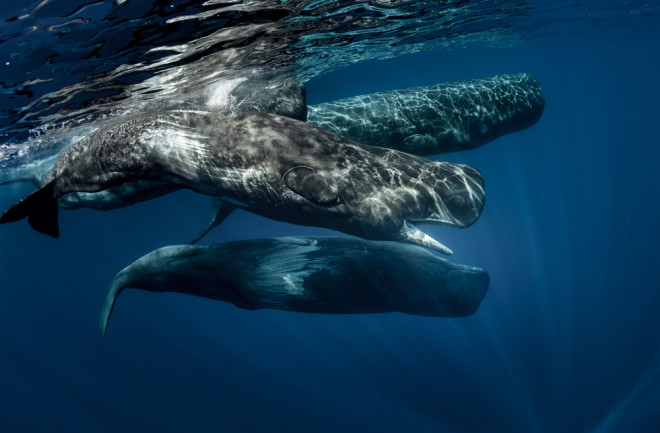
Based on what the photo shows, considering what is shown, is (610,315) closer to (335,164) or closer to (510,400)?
(510,400)

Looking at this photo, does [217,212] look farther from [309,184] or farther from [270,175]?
[309,184]

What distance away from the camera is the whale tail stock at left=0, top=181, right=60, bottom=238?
483 centimetres

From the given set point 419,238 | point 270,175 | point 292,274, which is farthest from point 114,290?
point 419,238

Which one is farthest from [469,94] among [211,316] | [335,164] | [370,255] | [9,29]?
[211,316]

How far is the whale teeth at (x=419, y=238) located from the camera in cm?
443

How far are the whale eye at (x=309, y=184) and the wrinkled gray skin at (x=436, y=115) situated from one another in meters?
4.67

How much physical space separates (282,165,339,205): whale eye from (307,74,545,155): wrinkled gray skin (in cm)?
467

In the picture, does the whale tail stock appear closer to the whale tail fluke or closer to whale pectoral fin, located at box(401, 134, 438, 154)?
the whale tail fluke

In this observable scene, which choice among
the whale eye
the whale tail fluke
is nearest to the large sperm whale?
the whale eye

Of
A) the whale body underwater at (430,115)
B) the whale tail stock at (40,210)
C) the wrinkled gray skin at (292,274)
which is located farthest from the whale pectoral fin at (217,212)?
the whale tail stock at (40,210)

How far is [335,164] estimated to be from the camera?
15.3ft

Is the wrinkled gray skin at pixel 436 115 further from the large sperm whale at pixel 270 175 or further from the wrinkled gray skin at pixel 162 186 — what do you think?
the large sperm whale at pixel 270 175

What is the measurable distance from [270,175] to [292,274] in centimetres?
337

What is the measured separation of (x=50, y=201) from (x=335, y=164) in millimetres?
4169
